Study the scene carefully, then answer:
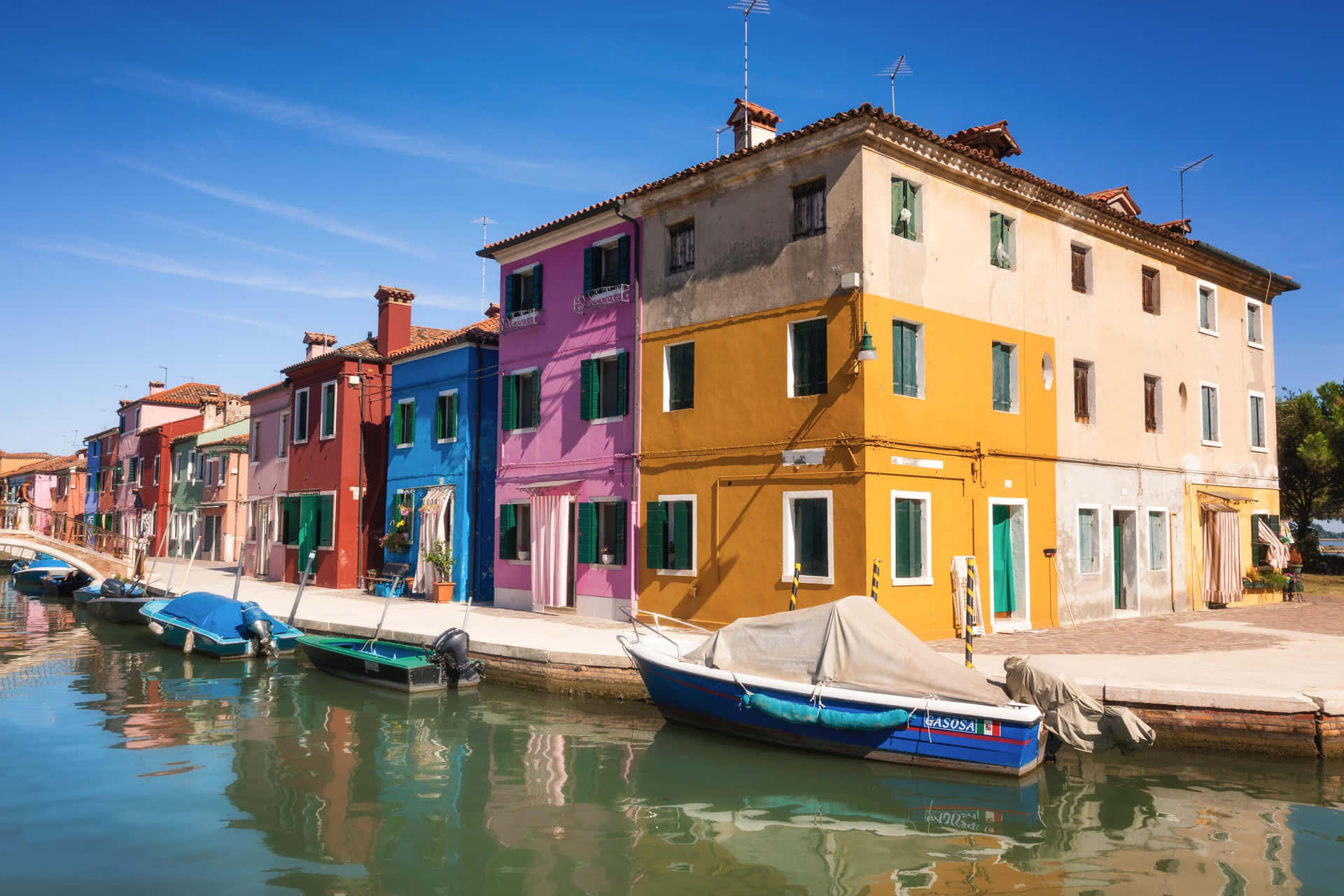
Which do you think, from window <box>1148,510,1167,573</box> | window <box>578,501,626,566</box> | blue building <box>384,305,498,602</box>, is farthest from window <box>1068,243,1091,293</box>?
blue building <box>384,305,498,602</box>

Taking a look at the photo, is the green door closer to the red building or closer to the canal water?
the canal water

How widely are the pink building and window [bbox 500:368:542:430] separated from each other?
0.03 metres

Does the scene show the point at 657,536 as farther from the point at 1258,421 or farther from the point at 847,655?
the point at 1258,421

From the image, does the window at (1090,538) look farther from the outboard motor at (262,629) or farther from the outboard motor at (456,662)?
the outboard motor at (262,629)

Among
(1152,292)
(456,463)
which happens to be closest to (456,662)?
(456,463)

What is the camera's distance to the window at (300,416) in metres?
31.0

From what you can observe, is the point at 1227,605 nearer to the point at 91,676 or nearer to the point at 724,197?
the point at 724,197

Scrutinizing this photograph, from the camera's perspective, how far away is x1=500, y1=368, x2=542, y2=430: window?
22891mm

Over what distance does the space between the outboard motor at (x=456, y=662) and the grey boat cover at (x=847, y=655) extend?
483cm

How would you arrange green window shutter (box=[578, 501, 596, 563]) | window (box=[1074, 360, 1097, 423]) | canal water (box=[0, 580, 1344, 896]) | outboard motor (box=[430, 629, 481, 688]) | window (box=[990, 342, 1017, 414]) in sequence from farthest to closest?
green window shutter (box=[578, 501, 596, 563]), window (box=[1074, 360, 1097, 423]), window (box=[990, 342, 1017, 414]), outboard motor (box=[430, 629, 481, 688]), canal water (box=[0, 580, 1344, 896])

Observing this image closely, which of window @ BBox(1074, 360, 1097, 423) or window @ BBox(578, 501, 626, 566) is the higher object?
window @ BBox(1074, 360, 1097, 423)

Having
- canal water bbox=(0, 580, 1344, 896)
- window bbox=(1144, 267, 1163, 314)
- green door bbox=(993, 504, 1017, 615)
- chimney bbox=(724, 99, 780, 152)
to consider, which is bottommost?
canal water bbox=(0, 580, 1344, 896)

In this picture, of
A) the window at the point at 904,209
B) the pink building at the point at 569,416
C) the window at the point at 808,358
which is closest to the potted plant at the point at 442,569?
the pink building at the point at 569,416

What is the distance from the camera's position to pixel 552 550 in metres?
21.2
